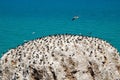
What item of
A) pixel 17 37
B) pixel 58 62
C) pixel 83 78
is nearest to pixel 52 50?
pixel 58 62

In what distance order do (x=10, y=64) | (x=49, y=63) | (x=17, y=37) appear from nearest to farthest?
(x=49, y=63) < (x=10, y=64) < (x=17, y=37)

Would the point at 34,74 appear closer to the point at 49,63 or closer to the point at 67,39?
A: the point at 49,63

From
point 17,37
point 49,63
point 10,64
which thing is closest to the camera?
point 49,63

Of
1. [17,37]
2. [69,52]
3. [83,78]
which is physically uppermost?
[17,37]

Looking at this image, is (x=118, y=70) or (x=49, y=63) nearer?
(x=49, y=63)

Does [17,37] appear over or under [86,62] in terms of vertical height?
over

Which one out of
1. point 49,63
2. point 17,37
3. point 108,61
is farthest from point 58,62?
point 17,37

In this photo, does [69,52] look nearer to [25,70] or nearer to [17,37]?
[25,70]
